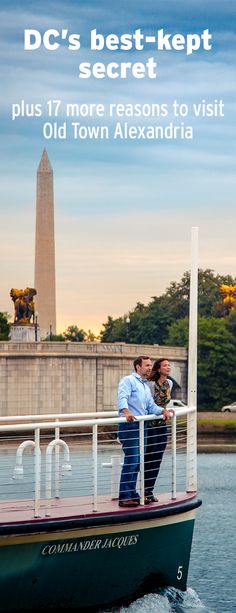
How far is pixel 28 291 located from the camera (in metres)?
94.9

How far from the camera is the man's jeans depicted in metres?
15.4

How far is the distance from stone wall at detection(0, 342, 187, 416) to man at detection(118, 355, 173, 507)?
74.3m

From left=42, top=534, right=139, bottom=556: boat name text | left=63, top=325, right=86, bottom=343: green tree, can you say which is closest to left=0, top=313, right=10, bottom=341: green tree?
left=63, top=325, right=86, bottom=343: green tree

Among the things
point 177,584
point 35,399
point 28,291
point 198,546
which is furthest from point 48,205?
point 177,584

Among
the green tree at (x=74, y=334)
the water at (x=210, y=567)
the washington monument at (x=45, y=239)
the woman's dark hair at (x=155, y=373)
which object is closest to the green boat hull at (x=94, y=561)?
the water at (x=210, y=567)

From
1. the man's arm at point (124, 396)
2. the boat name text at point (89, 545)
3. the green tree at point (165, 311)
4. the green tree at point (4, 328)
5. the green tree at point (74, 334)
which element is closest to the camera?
the boat name text at point (89, 545)

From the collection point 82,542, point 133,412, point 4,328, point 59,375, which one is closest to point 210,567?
point 133,412

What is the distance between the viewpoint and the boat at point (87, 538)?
14195 mm

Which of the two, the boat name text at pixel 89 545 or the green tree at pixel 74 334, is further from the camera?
the green tree at pixel 74 334

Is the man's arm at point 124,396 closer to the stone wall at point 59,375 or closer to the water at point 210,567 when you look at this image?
the water at point 210,567

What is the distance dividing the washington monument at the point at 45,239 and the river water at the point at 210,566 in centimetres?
5316

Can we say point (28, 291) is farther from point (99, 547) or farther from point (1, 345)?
point (99, 547)

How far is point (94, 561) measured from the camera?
1498 cm

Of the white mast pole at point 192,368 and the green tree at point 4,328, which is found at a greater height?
the green tree at point 4,328
